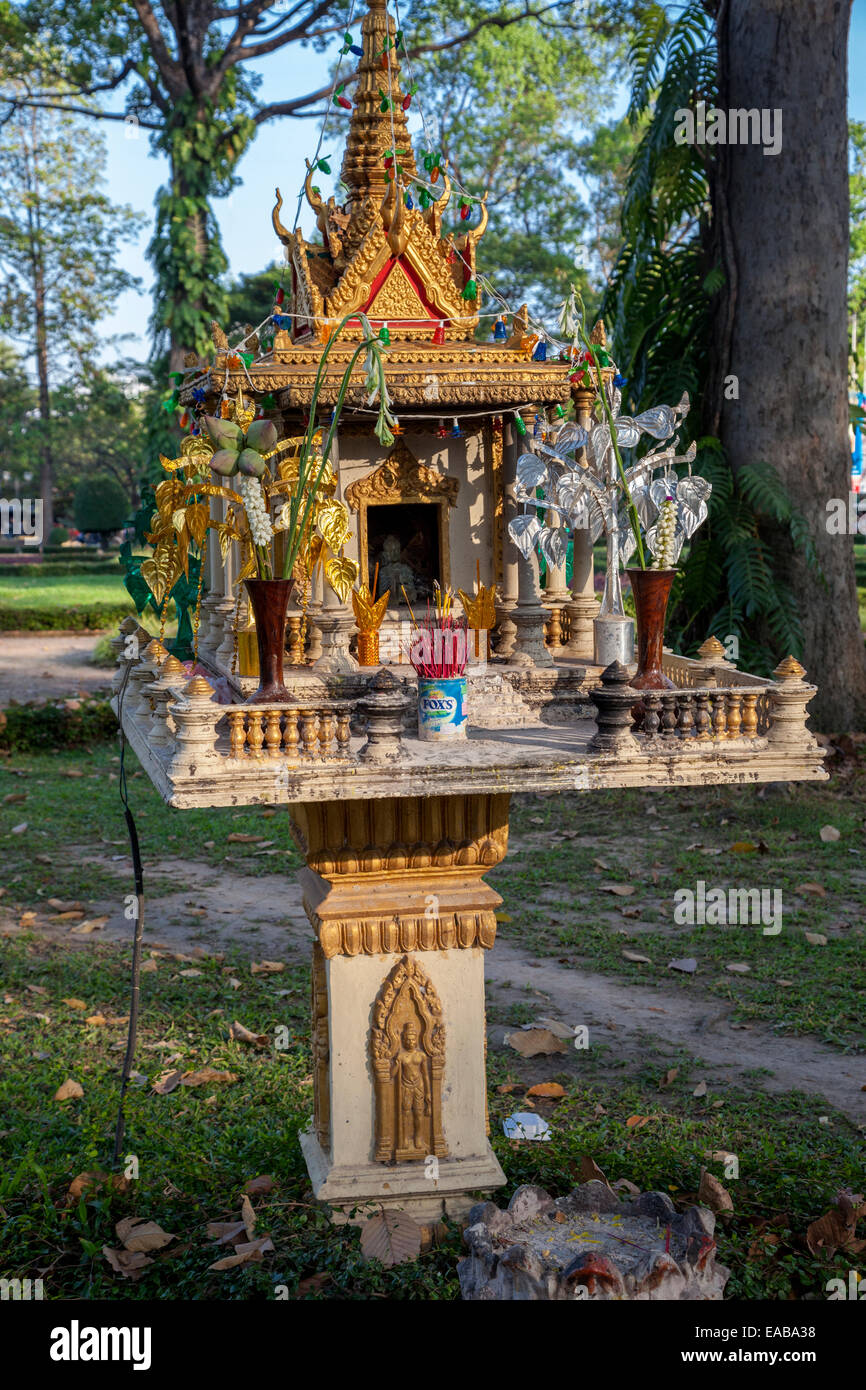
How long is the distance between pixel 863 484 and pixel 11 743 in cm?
3107

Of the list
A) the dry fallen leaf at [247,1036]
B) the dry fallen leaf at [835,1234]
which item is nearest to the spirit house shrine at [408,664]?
the dry fallen leaf at [835,1234]

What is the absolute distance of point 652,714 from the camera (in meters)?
5.37

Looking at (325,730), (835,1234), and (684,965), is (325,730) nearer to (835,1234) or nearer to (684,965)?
(835,1234)

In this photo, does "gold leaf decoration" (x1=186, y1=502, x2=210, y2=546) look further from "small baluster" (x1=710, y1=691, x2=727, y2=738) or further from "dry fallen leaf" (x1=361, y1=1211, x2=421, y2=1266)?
"dry fallen leaf" (x1=361, y1=1211, x2=421, y2=1266)

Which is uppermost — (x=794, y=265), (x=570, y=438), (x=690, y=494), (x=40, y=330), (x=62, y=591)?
(x=40, y=330)

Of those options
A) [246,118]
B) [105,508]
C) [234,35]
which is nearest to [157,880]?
[246,118]

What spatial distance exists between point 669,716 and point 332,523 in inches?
64.2

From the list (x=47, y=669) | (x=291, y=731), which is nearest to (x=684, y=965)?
(x=291, y=731)

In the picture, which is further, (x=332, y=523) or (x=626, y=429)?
(x=626, y=429)

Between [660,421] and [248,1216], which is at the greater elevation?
[660,421]

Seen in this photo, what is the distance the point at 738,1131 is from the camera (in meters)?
6.91

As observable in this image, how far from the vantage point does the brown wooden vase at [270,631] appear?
17.6 feet

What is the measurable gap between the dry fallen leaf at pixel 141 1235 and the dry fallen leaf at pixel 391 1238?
853 mm

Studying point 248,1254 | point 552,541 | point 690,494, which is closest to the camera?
point 248,1254
